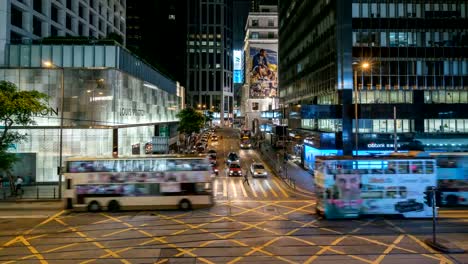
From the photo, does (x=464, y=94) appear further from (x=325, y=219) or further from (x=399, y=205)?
(x=325, y=219)

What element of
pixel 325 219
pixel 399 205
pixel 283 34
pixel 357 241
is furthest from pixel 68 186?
pixel 283 34

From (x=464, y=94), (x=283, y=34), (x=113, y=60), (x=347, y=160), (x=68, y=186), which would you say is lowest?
(x=68, y=186)

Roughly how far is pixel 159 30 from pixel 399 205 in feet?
474

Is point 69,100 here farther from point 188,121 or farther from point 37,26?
point 188,121

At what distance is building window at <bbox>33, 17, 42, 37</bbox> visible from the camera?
46.8 m

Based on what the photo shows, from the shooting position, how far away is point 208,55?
177125 millimetres

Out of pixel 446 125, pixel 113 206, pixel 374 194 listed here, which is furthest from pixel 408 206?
pixel 446 125

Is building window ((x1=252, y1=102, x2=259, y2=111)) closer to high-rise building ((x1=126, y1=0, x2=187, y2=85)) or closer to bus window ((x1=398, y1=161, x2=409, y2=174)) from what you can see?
high-rise building ((x1=126, y1=0, x2=187, y2=85))

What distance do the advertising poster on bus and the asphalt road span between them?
29.1 inches

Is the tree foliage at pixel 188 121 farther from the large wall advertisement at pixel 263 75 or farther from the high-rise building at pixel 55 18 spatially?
the large wall advertisement at pixel 263 75

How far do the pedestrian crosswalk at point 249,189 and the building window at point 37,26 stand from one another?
1175 inches

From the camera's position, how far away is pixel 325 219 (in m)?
23.9

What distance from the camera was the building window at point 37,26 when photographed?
1844 inches

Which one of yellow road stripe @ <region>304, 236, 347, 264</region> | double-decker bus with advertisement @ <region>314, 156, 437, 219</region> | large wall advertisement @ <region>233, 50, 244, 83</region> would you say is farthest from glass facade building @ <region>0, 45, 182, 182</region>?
large wall advertisement @ <region>233, 50, 244, 83</region>
